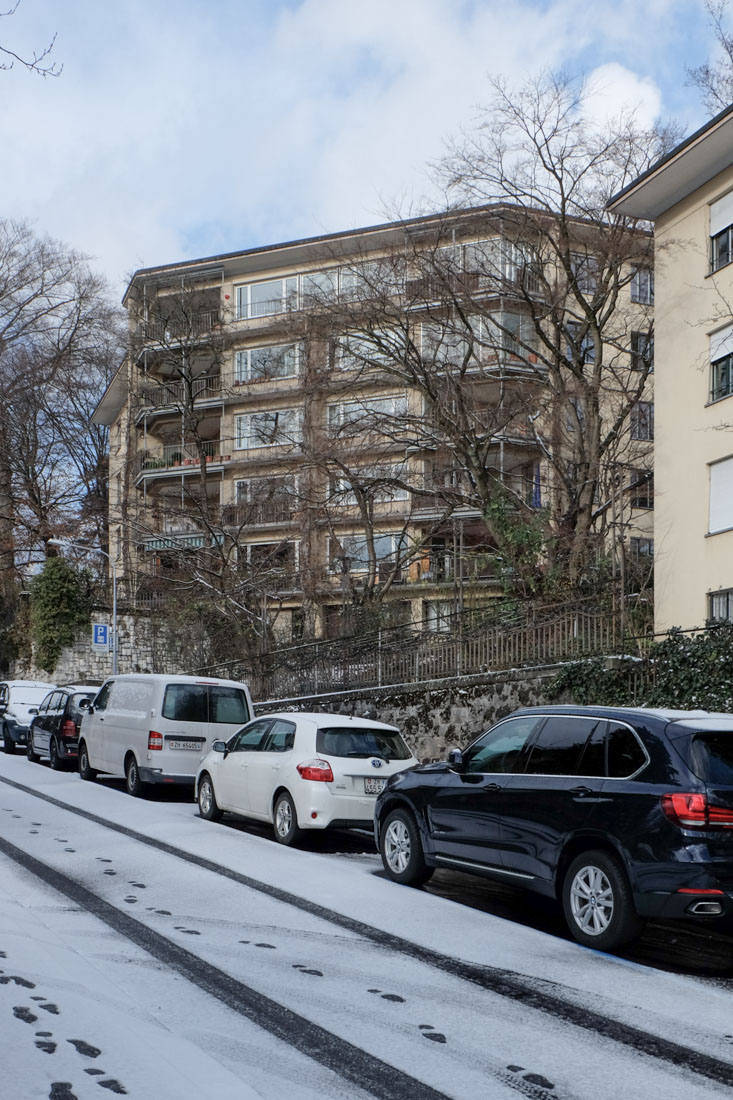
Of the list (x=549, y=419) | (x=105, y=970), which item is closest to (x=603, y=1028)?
(x=105, y=970)

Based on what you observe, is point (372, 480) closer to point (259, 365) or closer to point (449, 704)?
point (449, 704)

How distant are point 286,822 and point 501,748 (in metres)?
4.04

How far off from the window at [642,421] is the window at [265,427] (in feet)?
37.5

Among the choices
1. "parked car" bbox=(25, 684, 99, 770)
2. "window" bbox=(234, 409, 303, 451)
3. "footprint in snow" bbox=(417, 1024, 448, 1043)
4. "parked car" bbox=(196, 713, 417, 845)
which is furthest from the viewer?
"window" bbox=(234, 409, 303, 451)

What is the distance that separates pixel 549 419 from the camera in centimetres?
2970

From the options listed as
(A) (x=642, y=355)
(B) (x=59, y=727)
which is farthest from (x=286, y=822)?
(A) (x=642, y=355)

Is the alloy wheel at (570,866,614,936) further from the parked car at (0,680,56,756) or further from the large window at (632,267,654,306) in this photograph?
the large window at (632,267,654,306)

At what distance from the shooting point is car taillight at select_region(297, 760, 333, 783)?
12930mm

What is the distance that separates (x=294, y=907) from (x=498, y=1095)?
14.5 ft

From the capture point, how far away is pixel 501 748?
9.96m

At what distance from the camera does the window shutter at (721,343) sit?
21.9 meters

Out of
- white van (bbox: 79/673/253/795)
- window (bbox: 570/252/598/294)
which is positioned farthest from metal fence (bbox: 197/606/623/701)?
window (bbox: 570/252/598/294)

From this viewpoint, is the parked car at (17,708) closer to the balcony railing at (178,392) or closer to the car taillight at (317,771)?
the car taillight at (317,771)

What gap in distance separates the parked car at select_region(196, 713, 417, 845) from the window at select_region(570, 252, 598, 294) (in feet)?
60.0
